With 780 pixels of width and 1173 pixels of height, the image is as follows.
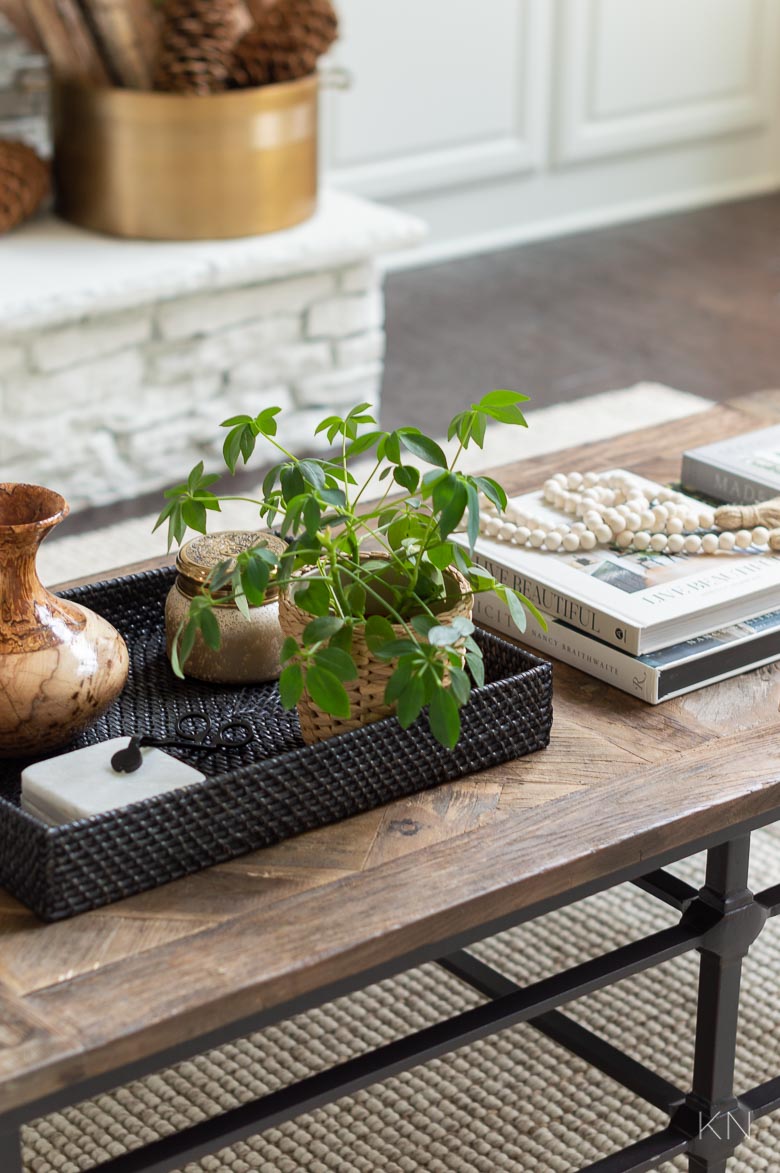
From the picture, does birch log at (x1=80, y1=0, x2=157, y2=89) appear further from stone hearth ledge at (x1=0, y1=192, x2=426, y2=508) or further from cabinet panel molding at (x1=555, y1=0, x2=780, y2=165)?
cabinet panel molding at (x1=555, y1=0, x2=780, y2=165)

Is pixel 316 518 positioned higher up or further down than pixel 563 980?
higher up

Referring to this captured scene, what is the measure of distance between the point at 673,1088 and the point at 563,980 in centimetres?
18

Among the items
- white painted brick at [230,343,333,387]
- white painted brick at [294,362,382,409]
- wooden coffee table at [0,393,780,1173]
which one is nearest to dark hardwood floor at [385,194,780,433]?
white painted brick at [294,362,382,409]

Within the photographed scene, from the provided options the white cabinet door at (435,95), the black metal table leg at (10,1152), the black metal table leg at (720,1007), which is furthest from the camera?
the white cabinet door at (435,95)

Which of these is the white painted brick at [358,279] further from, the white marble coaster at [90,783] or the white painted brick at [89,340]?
the white marble coaster at [90,783]

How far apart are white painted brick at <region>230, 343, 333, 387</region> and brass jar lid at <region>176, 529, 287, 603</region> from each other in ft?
4.82

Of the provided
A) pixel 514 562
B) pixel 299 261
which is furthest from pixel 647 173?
pixel 514 562

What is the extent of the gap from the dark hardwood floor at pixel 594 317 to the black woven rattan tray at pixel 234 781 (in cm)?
179

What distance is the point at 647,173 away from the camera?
4230mm

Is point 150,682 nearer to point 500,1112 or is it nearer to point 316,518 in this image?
point 316,518

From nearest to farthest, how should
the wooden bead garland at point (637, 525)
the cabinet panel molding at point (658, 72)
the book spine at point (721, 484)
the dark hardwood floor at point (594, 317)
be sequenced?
the wooden bead garland at point (637, 525)
the book spine at point (721, 484)
the dark hardwood floor at point (594, 317)
the cabinet panel molding at point (658, 72)

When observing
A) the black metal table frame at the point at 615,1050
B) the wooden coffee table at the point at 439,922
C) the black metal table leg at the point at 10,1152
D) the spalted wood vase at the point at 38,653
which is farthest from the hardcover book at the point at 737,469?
the black metal table leg at the point at 10,1152

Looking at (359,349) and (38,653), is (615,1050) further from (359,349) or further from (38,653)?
(359,349)

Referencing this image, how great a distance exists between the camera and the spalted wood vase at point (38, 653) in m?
1.05
